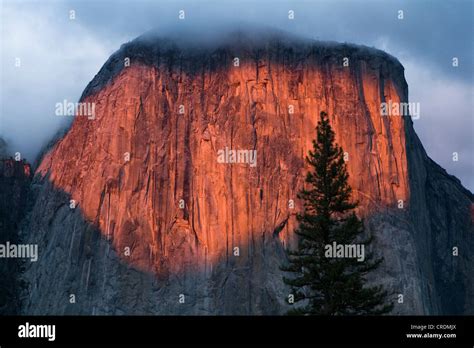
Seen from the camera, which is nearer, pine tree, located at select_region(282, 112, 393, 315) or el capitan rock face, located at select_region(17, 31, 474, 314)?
pine tree, located at select_region(282, 112, 393, 315)

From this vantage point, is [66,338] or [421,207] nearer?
[66,338]

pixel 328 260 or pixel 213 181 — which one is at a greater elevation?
pixel 213 181

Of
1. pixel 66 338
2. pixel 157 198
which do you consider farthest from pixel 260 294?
pixel 66 338

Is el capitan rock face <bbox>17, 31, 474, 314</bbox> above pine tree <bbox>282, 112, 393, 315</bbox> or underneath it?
above

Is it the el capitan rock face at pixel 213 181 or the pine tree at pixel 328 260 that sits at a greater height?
the el capitan rock face at pixel 213 181

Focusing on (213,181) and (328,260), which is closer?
(328,260)

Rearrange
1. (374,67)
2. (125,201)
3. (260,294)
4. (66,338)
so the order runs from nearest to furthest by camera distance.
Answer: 1. (66,338)
2. (260,294)
3. (125,201)
4. (374,67)

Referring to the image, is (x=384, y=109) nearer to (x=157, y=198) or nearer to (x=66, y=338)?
(x=157, y=198)

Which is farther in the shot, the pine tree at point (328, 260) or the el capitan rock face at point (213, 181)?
the el capitan rock face at point (213, 181)
